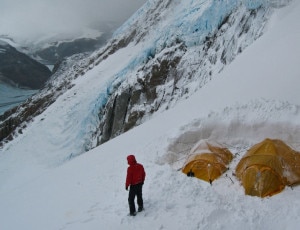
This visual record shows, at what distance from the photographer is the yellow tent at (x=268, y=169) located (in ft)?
31.0

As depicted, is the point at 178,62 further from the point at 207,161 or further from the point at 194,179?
the point at 194,179

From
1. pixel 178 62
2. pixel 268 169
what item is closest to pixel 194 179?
pixel 268 169

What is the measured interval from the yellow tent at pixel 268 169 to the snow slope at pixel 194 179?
27 cm

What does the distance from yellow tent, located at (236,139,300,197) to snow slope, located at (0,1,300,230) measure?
27 cm

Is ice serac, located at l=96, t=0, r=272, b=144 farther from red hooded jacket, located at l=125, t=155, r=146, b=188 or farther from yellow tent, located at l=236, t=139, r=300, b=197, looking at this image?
red hooded jacket, located at l=125, t=155, r=146, b=188

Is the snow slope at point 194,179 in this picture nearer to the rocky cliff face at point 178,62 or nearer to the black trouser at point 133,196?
the black trouser at point 133,196

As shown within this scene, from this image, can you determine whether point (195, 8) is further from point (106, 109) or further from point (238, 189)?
point (238, 189)

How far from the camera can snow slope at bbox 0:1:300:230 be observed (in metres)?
8.73

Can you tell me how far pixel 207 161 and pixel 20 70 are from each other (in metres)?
161

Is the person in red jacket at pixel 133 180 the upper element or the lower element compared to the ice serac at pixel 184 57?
lower

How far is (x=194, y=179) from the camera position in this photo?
420 inches

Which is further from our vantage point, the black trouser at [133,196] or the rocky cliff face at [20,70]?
the rocky cliff face at [20,70]

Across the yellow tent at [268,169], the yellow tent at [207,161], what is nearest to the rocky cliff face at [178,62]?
the yellow tent at [207,161]

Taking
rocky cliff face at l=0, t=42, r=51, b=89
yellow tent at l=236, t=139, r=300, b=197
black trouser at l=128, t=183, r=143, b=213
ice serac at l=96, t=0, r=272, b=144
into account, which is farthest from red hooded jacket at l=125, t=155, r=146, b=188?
rocky cliff face at l=0, t=42, r=51, b=89
